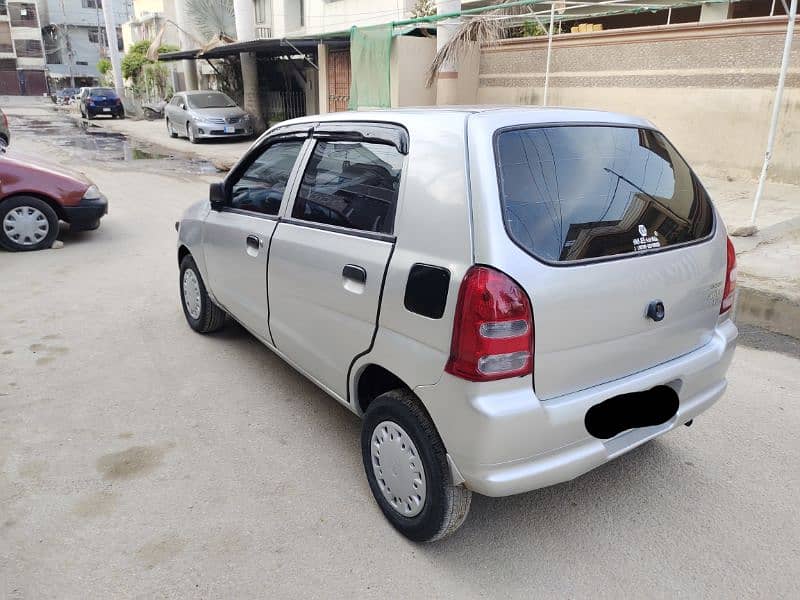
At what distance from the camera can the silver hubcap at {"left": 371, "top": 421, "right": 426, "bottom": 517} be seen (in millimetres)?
2457

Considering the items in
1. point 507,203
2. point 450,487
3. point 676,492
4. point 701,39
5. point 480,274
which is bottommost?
point 676,492

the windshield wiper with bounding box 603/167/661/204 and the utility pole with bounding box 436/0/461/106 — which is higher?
the utility pole with bounding box 436/0/461/106

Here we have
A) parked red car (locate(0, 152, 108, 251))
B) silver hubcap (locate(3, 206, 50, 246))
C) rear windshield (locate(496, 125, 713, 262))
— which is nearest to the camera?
rear windshield (locate(496, 125, 713, 262))

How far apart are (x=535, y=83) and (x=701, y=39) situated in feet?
11.6

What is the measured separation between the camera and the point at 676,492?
9.42 feet

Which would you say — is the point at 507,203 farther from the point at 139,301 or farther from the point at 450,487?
the point at 139,301

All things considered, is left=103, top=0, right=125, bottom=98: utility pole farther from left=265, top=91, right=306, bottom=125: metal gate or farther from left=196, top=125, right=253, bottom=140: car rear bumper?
left=196, top=125, right=253, bottom=140: car rear bumper

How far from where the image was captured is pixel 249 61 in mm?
21172

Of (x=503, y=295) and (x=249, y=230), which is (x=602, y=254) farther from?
(x=249, y=230)

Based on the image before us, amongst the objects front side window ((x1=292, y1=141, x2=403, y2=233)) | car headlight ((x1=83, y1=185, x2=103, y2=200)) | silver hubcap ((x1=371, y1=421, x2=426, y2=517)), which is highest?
front side window ((x1=292, y1=141, x2=403, y2=233))

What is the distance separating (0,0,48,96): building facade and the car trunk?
71941mm

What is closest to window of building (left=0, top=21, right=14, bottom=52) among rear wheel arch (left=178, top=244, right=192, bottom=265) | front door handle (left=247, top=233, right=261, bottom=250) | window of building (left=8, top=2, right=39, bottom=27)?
window of building (left=8, top=2, right=39, bottom=27)

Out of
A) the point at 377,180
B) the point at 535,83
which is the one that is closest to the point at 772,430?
the point at 377,180

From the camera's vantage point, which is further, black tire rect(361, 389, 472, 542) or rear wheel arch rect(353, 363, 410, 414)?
rear wheel arch rect(353, 363, 410, 414)
